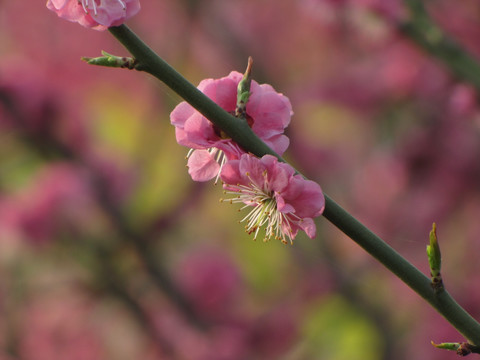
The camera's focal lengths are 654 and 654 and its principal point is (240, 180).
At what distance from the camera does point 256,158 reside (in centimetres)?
89

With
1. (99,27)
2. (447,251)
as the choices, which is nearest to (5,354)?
(99,27)

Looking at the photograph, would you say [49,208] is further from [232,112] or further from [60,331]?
[232,112]

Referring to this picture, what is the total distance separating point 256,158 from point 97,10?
0.94 feet

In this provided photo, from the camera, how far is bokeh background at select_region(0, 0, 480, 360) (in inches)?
127

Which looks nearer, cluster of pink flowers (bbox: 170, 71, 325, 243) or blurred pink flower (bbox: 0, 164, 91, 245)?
cluster of pink flowers (bbox: 170, 71, 325, 243)

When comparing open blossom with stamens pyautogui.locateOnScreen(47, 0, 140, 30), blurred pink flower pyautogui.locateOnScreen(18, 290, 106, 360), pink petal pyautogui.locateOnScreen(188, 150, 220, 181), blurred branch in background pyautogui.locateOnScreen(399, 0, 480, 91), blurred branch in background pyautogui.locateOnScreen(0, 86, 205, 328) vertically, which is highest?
blurred branch in background pyautogui.locateOnScreen(399, 0, 480, 91)

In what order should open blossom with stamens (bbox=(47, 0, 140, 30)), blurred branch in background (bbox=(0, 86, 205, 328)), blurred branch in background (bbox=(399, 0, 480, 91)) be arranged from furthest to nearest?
blurred branch in background (bbox=(0, 86, 205, 328)) → blurred branch in background (bbox=(399, 0, 480, 91)) → open blossom with stamens (bbox=(47, 0, 140, 30))

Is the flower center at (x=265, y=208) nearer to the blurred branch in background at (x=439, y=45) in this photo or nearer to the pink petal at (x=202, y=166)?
the pink petal at (x=202, y=166)

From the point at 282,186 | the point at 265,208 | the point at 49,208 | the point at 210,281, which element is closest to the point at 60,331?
the point at 49,208

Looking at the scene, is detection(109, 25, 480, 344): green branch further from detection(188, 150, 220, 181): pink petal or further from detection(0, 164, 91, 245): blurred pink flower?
detection(0, 164, 91, 245): blurred pink flower

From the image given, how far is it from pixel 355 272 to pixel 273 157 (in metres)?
2.72

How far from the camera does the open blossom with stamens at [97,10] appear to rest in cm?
85

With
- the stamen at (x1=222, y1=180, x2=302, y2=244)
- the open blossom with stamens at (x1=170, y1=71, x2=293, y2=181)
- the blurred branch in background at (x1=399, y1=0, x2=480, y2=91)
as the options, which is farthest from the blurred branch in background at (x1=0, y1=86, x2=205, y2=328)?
the open blossom with stamens at (x1=170, y1=71, x2=293, y2=181)

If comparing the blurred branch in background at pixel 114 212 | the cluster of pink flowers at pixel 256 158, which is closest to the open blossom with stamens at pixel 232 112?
the cluster of pink flowers at pixel 256 158
